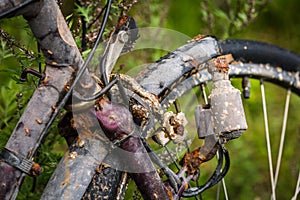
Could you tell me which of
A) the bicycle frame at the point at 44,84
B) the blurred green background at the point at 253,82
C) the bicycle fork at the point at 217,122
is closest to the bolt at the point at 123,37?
the bicycle frame at the point at 44,84

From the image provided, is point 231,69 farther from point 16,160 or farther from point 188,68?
point 16,160

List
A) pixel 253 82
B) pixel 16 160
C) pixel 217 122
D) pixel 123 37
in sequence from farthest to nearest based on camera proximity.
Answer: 1. pixel 253 82
2. pixel 217 122
3. pixel 123 37
4. pixel 16 160

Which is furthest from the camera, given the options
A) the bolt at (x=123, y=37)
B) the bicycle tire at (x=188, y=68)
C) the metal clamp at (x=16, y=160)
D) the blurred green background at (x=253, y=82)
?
the blurred green background at (x=253, y=82)

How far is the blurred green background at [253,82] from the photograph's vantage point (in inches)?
67.4

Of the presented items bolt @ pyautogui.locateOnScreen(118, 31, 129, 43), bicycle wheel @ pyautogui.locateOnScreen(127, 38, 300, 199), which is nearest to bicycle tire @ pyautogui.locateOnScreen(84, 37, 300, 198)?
bicycle wheel @ pyautogui.locateOnScreen(127, 38, 300, 199)

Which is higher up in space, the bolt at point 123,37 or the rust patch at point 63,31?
the bolt at point 123,37

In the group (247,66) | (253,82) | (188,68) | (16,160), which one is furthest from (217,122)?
(253,82)

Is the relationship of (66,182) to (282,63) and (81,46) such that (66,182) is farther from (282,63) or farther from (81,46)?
(282,63)

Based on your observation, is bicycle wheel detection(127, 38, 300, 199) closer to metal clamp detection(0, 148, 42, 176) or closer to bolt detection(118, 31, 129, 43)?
bolt detection(118, 31, 129, 43)

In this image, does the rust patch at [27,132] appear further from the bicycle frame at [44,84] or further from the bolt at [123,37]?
the bolt at [123,37]

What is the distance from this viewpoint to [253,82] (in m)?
2.36

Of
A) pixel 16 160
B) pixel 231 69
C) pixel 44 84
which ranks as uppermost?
pixel 231 69

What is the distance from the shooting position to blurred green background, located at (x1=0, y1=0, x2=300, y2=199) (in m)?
1.71

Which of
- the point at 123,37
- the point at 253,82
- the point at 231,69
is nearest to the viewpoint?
the point at 123,37
